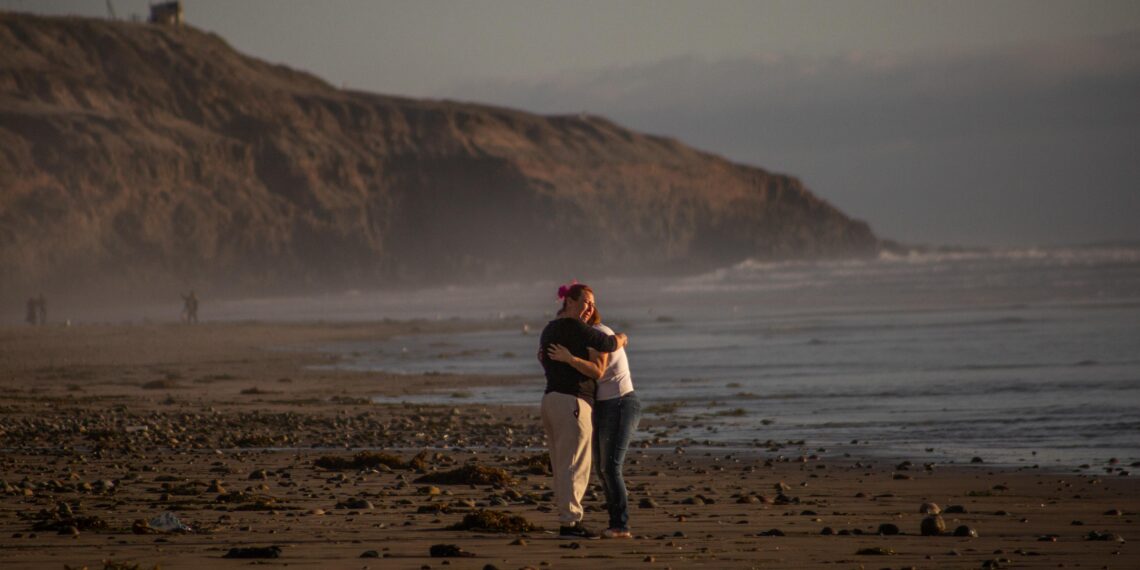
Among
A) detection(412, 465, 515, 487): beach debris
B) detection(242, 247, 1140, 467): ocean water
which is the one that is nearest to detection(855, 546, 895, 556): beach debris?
detection(412, 465, 515, 487): beach debris

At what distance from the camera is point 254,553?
819 cm

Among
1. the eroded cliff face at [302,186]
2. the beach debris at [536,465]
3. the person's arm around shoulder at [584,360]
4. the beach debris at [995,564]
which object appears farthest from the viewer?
the eroded cliff face at [302,186]

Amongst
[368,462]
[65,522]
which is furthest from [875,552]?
[368,462]

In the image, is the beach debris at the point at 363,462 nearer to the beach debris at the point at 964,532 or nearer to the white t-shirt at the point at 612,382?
the white t-shirt at the point at 612,382

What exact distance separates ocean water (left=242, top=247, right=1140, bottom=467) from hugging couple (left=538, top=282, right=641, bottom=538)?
5301 millimetres

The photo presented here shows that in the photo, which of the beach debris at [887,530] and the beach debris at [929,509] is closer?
the beach debris at [887,530]

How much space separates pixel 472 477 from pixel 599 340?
318cm

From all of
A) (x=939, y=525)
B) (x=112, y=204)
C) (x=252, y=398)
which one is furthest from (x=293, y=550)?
(x=112, y=204)

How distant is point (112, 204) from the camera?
110562mm

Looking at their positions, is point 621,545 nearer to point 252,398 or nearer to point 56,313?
point 252,398

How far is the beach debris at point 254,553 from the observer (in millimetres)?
8164

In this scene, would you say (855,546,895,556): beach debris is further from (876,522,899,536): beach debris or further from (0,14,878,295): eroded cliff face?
(0,14,878,295): eroded cliff face

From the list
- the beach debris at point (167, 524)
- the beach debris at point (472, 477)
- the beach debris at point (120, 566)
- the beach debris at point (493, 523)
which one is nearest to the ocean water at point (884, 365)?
the beach debris at point (472, 477)

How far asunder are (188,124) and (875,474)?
406 ft
